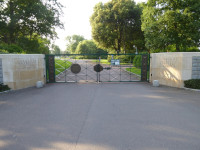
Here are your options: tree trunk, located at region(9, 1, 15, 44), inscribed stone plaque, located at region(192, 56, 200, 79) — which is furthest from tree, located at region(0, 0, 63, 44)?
inscribed stone plaque, located at region(192, 56, 200, 79)

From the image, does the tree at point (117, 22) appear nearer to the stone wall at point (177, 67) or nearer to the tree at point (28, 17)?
the tree at point (28, 17)

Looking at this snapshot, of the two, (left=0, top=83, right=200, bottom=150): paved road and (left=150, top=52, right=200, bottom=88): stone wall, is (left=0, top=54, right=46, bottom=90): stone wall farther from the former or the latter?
(left=150, top=52, right=200, bottom=88): stone wall

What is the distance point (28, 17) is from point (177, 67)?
64.2ft

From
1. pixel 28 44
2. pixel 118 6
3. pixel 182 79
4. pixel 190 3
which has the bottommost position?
pixel 182 79

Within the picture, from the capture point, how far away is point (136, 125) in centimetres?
515

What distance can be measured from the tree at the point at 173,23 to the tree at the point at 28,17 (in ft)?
42.5

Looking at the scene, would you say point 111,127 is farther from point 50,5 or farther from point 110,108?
point 50,5

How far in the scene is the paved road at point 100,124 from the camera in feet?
Answer: 13.4

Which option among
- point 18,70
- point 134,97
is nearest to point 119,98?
point 134,97

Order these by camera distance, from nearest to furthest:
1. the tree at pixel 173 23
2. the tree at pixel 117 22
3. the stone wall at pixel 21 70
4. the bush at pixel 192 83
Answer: the bush at pixel 192 83, the stone wall at pixel 21 70, the tree at pixel 173 23, the tree at pixel 117 22

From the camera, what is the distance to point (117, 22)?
35406 mm

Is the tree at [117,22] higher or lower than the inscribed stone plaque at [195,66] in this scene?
higher

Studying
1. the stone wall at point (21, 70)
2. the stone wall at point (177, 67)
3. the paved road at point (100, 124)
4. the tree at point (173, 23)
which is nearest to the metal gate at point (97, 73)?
the stone wall at point (21, 70)

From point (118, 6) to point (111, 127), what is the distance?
33044 millimetres
